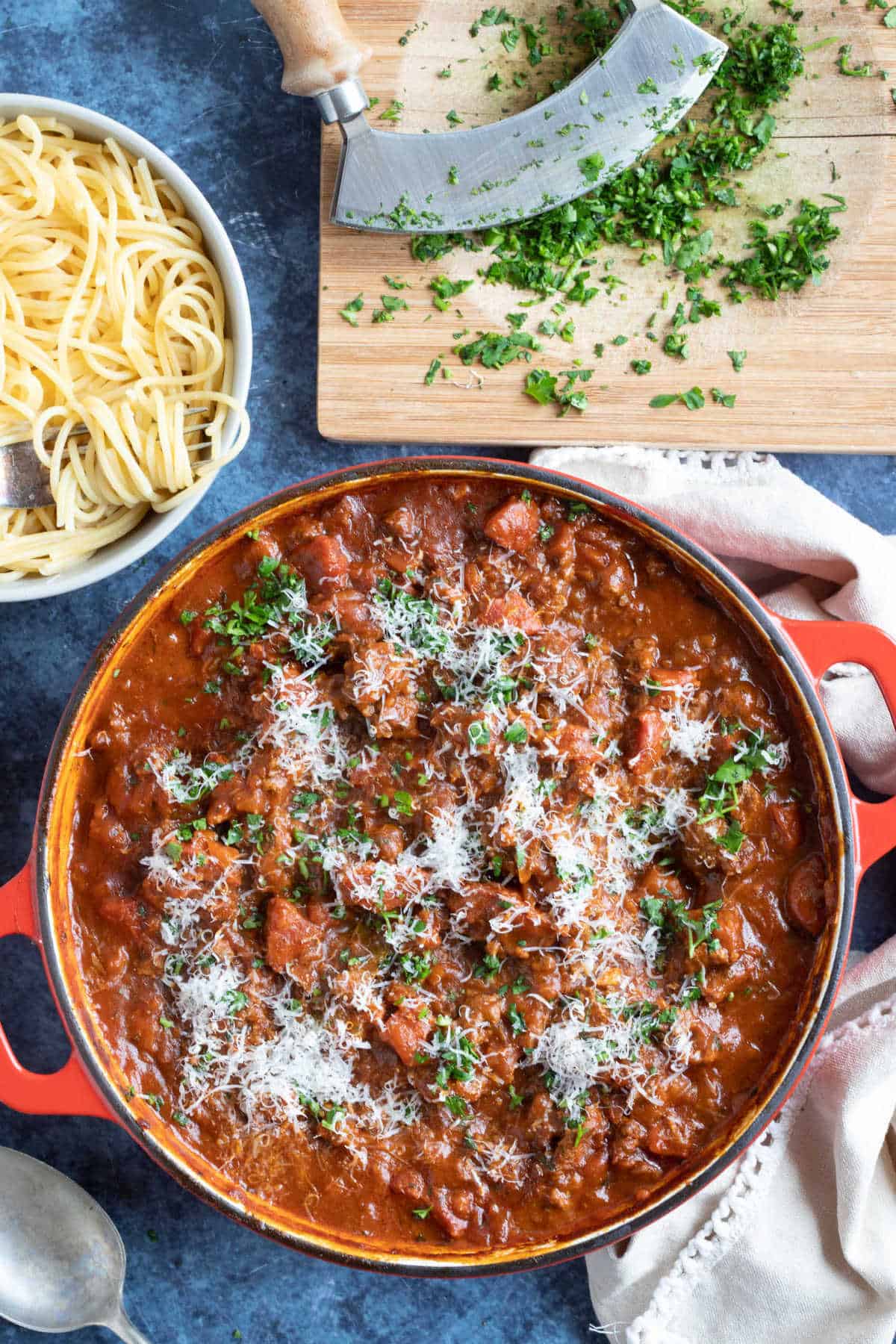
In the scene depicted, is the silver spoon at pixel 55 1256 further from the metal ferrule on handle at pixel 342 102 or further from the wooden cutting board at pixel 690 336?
the metal ferrule on handle at pixel 342 102

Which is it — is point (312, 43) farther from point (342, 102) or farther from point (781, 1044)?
point (781, 1044)

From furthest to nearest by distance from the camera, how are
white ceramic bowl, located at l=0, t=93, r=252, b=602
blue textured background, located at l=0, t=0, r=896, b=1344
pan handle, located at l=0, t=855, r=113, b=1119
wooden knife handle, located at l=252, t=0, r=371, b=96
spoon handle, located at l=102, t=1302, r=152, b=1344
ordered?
blue textured background, located at l=0, t=0, r=896, b=1344, spoon handle, located at l=102, t=1302, r=152, b=1344, white ceramic bowl, located at l=0, t=93, r=252, b=602, wooden knife handle, located at l=252, t=0, r=371, b=96, pan handle, located at l=0, t=855, r=113, b=1119

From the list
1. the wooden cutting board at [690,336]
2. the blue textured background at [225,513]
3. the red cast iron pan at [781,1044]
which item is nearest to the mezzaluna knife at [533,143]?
the wooden cutting board at [690,336]

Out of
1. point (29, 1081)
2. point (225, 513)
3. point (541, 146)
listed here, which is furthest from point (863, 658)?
point (29, 1081)

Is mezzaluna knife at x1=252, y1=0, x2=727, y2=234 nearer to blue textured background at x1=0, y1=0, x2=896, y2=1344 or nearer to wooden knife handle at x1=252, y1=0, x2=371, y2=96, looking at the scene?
wooden knife handle at x1=252, y1=0, x2=371, y2=96

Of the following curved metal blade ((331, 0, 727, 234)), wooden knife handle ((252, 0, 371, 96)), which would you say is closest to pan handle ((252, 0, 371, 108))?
wooden knife handle ((252, 0, 371, 96))

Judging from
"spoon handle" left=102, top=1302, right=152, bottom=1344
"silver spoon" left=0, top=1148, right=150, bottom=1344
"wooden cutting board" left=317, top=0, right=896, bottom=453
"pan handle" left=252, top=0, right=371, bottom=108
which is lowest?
"spoon handle" left=102, top=1302, right=152, bottom=1344

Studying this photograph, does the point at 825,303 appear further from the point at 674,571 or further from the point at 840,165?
the point at 674,571
